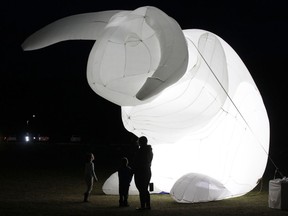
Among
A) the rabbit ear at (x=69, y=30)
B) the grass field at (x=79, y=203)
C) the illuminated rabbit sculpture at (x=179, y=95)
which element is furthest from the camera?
the rabbit ear at (x=69, y=30)

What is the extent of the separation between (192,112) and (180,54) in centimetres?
231

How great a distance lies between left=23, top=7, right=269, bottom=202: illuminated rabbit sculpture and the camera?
9.78m

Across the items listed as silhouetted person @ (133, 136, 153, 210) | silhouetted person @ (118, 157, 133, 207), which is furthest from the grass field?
silhouetted person @ (133, 136, 153, 210)

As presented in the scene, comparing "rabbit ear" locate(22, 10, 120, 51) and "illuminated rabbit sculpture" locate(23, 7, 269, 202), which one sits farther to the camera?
"rabbit ear" locate(22, 10, 120, 51)

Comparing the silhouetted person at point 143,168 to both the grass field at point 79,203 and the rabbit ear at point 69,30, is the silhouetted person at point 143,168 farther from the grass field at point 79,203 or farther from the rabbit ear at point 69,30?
the rabbit ear at point 69,30

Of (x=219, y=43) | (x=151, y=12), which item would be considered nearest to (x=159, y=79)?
(x=151, y=12)

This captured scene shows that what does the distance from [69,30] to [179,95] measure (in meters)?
2.65

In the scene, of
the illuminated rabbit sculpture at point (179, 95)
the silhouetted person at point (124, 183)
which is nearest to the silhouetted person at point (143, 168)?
the silhouetted person at point (124, 183)

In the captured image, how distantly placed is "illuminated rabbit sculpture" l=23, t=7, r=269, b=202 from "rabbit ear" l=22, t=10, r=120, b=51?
0.7 inches

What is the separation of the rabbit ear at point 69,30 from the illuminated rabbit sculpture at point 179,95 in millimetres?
19

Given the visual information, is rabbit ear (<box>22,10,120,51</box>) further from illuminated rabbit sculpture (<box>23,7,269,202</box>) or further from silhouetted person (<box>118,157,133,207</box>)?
silhouetted person (<box>118,157,133,207</box>)

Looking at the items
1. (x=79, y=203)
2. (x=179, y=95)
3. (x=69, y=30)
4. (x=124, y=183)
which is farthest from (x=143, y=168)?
(x=69, y=30)

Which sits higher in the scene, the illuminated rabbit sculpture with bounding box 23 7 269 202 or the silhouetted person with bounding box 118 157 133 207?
the illuminated rabbit sculpture with bounding box 23 7 269 202

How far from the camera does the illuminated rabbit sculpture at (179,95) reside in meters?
9.78
